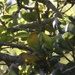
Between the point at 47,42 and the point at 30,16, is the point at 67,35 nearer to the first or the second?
the point at 47,42

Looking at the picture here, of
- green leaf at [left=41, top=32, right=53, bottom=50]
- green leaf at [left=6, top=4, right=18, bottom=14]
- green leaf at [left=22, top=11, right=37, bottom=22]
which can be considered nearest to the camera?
green leaf at [left=41, top=32, right=53, bottom=50]

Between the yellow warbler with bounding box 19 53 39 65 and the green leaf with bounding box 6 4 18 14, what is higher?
the yellow warbler with bounding box 19 53 39 65

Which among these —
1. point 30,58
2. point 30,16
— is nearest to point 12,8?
point 30,16

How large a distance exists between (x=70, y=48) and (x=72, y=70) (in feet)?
0.19

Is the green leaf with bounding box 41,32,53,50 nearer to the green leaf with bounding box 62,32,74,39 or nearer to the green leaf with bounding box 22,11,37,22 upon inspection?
the green leaf with bounding box 62,32,74,39

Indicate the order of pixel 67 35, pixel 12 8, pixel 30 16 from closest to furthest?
pixel 67 35 → pixel 30 16 → pixel 12 8

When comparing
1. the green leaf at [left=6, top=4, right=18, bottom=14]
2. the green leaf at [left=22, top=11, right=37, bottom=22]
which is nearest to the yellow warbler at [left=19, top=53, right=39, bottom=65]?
the green leaf at [left=22, top=11, right=37, bottom=22]

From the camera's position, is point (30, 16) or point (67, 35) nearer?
point (67, 35)

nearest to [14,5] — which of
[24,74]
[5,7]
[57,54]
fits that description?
[5,7]

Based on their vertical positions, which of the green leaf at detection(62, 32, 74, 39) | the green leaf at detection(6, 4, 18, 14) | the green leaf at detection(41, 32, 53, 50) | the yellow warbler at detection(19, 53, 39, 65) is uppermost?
the green leaf at detection(62, 32, 74, 39)

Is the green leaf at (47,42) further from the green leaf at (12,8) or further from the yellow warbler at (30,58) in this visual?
the green leaf at (12,8)

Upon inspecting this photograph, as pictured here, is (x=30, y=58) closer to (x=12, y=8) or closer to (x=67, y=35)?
(x=67, y=35)

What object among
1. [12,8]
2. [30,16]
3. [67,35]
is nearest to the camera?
[67,35]

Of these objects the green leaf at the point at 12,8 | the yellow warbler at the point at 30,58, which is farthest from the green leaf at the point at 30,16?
the yellow warbler at the point at 30,58
